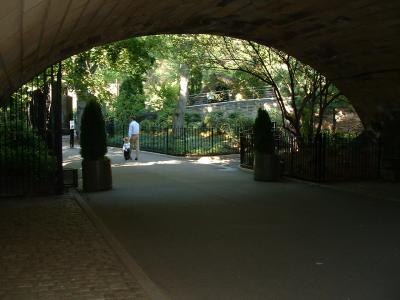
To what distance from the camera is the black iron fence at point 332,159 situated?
14883mm

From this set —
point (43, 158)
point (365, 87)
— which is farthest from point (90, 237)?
point (365, 87)

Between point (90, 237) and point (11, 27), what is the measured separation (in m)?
4.66

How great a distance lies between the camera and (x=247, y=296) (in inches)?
204

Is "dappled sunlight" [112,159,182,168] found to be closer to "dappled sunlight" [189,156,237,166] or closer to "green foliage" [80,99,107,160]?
"dappled sunlight" [189,156,237,166]

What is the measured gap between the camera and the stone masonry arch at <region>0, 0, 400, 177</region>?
8195 mm

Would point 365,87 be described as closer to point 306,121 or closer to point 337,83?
point 337,83

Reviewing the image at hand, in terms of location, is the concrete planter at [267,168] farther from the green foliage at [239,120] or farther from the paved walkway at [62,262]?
the green foliage at [239,120]

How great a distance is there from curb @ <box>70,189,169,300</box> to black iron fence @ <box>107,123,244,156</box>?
14750 millimetres

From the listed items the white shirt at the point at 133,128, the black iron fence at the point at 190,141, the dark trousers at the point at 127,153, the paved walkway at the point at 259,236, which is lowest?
the paved walkway at the point at 259,236

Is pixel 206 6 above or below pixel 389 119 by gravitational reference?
above

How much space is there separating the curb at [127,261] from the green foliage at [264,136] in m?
6.81

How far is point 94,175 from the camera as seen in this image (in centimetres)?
1312

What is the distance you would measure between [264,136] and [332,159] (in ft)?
7.99

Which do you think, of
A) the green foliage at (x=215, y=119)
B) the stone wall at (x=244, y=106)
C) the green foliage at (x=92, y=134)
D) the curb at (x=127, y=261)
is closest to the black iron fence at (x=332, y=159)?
the green foliage at (x=92, y=134)
